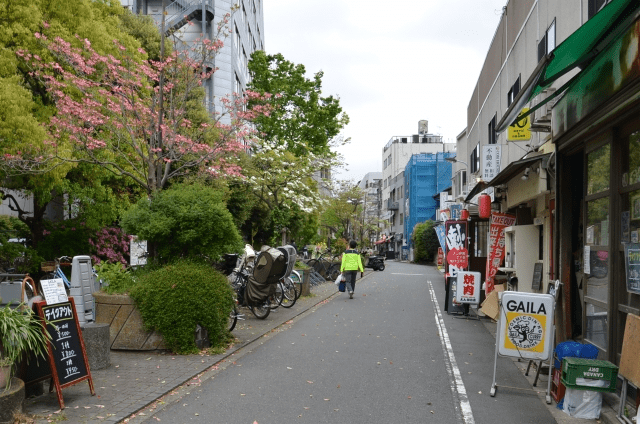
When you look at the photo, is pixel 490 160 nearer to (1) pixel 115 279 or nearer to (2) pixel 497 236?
(2) pixel 497 236

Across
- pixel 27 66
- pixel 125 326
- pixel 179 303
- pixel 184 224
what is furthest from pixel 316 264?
pixel 179 303

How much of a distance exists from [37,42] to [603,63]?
1277 centimetres

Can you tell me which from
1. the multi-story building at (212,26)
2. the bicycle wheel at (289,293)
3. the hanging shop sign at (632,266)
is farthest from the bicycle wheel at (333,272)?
the hanging shop sign at (632,266)

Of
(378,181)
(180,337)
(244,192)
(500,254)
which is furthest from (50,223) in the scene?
(378,181)

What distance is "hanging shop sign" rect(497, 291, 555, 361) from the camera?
7184 mm

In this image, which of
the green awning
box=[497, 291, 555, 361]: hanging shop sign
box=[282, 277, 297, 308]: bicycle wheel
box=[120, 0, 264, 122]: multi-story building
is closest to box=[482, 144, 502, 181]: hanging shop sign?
box=[282, 277, 297, 308]: bicycle wheel

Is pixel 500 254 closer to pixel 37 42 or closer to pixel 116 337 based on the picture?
pixel 116 337

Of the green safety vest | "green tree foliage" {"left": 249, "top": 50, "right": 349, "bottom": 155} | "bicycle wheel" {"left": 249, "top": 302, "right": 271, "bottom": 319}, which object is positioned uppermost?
"green tree foliage" {"left": 249, "top": 50, "right": 349, "bottom": 155}

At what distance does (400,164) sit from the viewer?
9394cm

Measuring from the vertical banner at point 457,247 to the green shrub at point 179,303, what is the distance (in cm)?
1041

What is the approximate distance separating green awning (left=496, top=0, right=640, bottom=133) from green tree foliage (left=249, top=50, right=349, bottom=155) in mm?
25529

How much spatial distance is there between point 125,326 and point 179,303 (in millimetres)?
1002

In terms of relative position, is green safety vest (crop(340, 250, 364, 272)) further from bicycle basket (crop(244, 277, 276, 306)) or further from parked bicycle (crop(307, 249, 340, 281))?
parked bicycle (crop(307, 249, 340, 281))

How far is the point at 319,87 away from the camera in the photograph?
34000 millimetres
